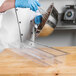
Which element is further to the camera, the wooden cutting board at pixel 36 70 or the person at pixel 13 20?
the person at pixel 13 20

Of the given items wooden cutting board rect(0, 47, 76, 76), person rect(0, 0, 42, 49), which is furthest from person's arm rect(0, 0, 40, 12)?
wooden cutting board rect(0, 47, 76, 76)

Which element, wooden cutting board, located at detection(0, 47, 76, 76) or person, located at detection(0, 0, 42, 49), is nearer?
wooden cutting board, located at detection(0, 47, 76, 76)

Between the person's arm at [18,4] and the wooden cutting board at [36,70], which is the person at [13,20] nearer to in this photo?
the person's arm at [18,4]

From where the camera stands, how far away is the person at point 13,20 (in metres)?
0.90

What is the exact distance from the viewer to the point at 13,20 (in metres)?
1.01

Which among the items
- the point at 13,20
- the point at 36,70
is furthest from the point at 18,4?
the point at 36,70

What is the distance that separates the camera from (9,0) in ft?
3.01

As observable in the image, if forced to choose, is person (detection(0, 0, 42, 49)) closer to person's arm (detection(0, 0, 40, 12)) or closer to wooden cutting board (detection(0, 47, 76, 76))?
person's arm (detection(0, 0, 40, 12))

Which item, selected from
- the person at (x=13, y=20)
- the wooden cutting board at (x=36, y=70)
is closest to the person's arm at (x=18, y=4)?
the person at (x=13, y=20)

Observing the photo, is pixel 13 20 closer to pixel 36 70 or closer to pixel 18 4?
pixel 18 4

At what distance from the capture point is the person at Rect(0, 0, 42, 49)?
2.95ft

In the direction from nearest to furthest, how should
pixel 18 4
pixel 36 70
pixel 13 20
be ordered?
pixel 36 70 < pixel 18 4 < pixel 13 20

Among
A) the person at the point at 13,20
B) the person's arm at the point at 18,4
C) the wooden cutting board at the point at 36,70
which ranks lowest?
the wooden cutting board at the point at 36,70

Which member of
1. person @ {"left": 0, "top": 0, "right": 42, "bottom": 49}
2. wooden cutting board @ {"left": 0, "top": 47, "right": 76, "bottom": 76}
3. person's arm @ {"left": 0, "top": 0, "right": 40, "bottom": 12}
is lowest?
wooden cutting board @ {"left": 0, "top": 47, "right": 76, "bottom": 76}
